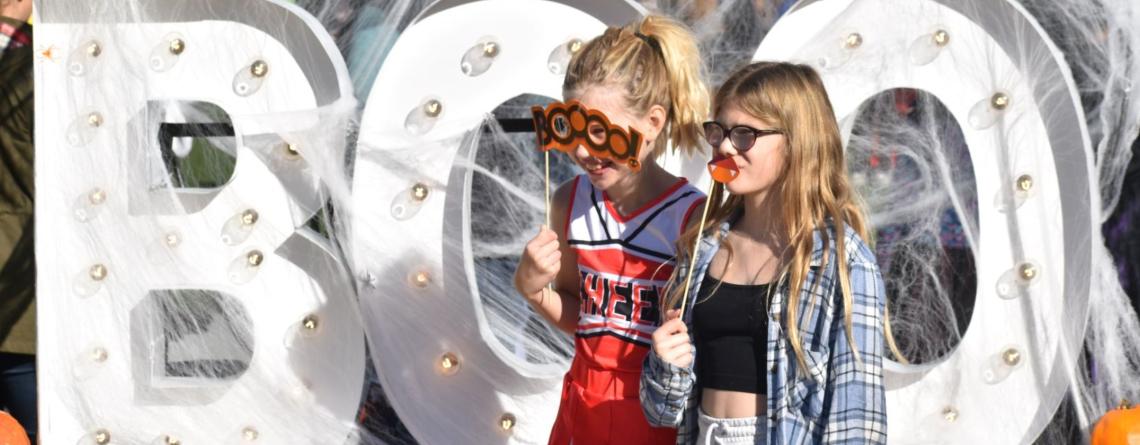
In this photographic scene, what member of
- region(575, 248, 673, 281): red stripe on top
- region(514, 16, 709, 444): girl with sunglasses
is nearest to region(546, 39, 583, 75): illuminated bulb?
region(514, 16, 709, 444): girl with sunglasses

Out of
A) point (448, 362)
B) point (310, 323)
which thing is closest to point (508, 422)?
point (448, 362)

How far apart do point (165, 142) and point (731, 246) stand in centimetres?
143

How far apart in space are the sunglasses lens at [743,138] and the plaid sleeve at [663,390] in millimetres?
375

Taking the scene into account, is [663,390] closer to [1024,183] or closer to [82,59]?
[1024,183]

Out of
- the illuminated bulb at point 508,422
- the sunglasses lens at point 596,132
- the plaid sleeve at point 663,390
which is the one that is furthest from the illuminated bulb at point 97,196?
the plaid sleeve at point 663,390

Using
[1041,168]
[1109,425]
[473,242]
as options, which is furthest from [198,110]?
[1109,425]

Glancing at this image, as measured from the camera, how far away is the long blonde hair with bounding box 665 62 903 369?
1.96m

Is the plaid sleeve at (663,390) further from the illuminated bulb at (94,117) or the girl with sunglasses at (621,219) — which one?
the illuminated bulb at (94,117)

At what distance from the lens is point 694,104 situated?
2266 mm

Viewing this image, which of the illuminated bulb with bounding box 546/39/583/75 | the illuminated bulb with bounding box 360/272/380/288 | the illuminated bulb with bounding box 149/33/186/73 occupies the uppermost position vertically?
the illuminated bulb with bounding box 546/39/583/75

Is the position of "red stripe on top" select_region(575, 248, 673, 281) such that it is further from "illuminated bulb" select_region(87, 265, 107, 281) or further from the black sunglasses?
"illuminated bulb" select_region(87, 265, 107, 281)

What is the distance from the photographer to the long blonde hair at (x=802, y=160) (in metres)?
1.96

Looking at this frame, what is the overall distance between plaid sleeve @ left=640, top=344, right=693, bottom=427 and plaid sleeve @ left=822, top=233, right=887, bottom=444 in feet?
0.78

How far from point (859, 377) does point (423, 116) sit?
4.02 feet
